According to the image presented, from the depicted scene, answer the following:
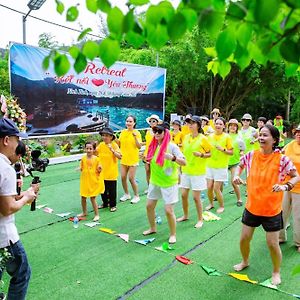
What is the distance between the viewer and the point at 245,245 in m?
3.80

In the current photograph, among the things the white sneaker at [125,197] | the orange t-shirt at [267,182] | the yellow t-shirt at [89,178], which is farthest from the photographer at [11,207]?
the white sneaker at [125,197]

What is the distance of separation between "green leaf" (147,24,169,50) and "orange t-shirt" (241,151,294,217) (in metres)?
2.69

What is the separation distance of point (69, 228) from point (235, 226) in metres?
2.59

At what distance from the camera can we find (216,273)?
3885 mm

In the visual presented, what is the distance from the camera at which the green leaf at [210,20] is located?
95 cm

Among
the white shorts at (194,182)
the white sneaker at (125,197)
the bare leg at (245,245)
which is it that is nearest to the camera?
the bare leg at (245,245)

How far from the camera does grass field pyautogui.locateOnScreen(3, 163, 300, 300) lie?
3.52 meters

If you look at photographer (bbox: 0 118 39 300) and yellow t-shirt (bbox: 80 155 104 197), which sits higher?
photographer (bbox: 0 118 39 300)

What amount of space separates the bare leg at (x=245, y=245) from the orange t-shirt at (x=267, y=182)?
9.2 inches

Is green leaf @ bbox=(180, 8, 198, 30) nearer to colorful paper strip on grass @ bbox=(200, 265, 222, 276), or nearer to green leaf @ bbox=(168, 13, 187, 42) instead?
green leaf @ bbox=(168, 13, 187, 42)

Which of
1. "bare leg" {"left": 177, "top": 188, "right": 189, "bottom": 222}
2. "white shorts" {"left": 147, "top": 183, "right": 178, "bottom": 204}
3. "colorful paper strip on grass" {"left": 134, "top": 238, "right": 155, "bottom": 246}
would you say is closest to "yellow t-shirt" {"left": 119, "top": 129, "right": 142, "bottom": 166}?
"bare leg" {"left": 177, "top": 188, "right": 189, "bottom": 222}

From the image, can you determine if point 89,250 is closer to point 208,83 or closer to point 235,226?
point 235,226

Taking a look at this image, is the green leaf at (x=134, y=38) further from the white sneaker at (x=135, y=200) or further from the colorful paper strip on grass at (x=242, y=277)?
the white sneaker at (x=135, y=200)

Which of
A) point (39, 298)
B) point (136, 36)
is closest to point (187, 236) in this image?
point (39, 298)
